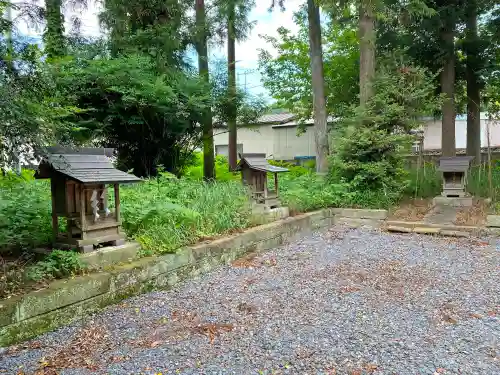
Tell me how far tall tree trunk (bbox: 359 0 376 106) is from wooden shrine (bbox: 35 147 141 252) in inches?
257

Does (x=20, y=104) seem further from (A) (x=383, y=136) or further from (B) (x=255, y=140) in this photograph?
(B) (x=255, y=140)

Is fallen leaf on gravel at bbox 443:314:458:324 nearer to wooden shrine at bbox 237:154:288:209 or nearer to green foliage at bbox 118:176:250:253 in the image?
green foliage at bbox 118:176:250:253

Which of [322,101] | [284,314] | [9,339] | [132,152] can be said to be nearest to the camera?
[9,339]

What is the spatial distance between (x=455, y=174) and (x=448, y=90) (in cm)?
308

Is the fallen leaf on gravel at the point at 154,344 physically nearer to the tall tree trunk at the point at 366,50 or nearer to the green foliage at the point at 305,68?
the tall tree trunk at the point at 366,50

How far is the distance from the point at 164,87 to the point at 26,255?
5107 mm

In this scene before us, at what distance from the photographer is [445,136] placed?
34.4ft

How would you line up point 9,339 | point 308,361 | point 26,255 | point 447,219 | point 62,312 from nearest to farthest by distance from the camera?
1. point 308,361
2. point 9,339
3. point 62,312
4. point 26,255
5. point 447,219

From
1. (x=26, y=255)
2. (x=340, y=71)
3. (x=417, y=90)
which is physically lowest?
(x=26, y=255)

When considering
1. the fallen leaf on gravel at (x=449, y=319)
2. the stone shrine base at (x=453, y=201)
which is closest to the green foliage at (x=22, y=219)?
the fallen leaf on gravel at (x=449, y=319)

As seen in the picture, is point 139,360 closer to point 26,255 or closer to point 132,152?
point 26,255

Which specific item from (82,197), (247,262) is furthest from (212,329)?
(247,262)

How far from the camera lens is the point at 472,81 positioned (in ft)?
37.7

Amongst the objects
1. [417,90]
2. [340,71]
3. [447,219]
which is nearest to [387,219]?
[447,219]
